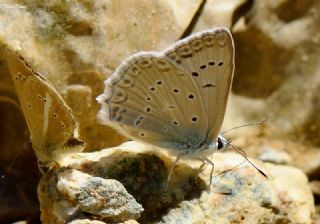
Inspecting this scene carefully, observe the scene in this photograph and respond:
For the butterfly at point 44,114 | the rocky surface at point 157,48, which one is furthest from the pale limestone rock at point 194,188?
the butterfly at point 44,114

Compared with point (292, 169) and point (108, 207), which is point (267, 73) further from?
point (108, 207)

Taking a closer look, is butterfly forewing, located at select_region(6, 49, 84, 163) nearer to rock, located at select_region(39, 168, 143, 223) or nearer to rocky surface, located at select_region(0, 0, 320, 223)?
rock, located at select_region(39, 168, 143, 223)

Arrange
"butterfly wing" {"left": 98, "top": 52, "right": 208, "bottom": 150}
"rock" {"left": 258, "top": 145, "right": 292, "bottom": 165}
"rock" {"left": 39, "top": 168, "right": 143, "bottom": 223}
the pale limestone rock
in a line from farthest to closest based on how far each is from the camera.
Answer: "rock" {"left": 258, "top": 145, "right": 292, "bottom": 165} < the pale limestone rock < "butterfly wing" {"left": 98, "top": 52, "right": 208, "bottom": 150} < "rock" {"left": 39, "top": 168, "right": 143, "bottom": 223}

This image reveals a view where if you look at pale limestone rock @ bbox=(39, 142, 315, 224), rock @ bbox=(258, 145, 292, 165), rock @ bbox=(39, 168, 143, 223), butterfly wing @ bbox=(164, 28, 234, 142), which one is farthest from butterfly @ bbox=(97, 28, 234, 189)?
rock @ bbox=(258, 145, 292, 165)

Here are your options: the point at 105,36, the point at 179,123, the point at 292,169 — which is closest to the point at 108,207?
the point at 179,123

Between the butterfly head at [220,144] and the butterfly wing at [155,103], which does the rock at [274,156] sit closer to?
the butterfly head at [220,144]

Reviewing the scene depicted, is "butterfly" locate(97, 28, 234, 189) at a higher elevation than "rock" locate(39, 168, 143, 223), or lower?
higher

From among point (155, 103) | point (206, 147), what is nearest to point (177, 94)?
point (155, 103)
